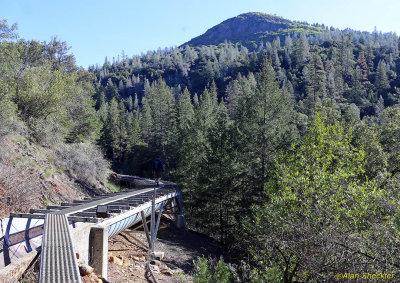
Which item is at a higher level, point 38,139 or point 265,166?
point 38,139

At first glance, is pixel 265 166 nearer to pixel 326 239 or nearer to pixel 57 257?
pixel 326 239

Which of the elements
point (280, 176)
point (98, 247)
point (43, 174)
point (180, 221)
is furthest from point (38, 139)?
point (280, 176)

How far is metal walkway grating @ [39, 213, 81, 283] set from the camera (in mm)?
4871

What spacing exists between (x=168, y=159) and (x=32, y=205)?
34325 millimetres

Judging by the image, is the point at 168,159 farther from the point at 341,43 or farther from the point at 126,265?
the point at 341,43

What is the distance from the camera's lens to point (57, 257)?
572cm

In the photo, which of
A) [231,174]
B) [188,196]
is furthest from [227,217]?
[188,196]

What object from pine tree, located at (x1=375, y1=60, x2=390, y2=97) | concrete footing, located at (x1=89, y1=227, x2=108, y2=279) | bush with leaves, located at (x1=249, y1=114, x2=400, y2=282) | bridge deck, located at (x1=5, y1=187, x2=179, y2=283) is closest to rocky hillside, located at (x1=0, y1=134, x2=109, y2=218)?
bridge deck, located at (x1=5, y1=187, x2=179, y2=283)

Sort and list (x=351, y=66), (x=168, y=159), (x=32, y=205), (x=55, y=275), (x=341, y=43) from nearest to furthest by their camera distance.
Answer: (x=55, y=275), (x=32, y=205), (x=168, y=159), (x=351, y=66), (x=341, y=43)

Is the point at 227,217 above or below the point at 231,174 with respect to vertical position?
below

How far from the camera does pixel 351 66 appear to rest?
109 metres

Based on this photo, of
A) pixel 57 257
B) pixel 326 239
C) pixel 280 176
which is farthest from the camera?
pixel 280 176

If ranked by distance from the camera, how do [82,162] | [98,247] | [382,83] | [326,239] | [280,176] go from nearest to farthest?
[326,239], [98,247], [280,176], [82,162], [382,83]

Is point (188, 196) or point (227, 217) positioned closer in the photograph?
point (227, 217)
